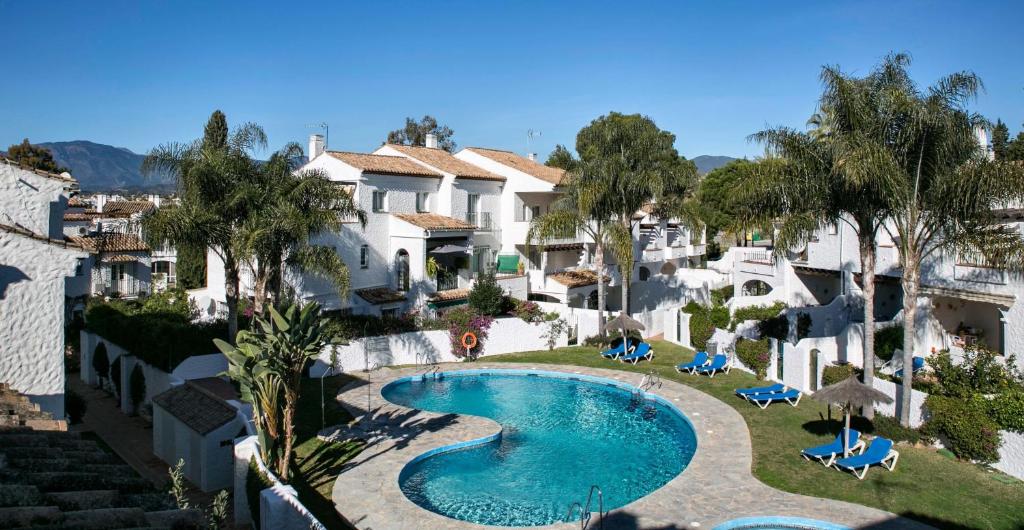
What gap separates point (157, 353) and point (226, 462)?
7.38 m

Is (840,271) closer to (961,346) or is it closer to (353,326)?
(961,346)

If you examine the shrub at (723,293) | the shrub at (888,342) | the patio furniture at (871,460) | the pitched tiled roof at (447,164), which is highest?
the pitched tiled roof at (447,164)

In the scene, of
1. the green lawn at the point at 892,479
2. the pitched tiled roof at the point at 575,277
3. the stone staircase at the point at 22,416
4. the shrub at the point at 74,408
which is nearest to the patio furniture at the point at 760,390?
the green lawn at the point at 892,479

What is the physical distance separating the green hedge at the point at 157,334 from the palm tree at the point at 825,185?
60.3 ft

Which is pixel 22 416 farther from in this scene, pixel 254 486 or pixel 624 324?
pixel 624 324

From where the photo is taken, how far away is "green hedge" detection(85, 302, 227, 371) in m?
22.6

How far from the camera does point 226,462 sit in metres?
17.1

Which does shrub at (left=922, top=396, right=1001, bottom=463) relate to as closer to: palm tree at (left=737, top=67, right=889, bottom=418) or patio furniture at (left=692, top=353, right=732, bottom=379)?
palm tree at (left=737, top=67, right=889, bottom=418)

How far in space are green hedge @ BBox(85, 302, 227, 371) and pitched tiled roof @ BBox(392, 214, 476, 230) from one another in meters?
11.2

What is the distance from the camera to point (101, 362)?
2628cm

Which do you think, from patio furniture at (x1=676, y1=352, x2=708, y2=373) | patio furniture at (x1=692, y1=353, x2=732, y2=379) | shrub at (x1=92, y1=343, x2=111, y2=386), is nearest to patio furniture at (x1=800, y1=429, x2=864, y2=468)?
patio furniture at (x1=692, y1=353, x2=732, y2=379)

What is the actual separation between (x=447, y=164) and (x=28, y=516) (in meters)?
35.5

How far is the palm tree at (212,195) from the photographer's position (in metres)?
22.4

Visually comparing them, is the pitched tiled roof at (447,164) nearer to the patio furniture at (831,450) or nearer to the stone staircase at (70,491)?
Answer: the patio furniture at (831,450)
